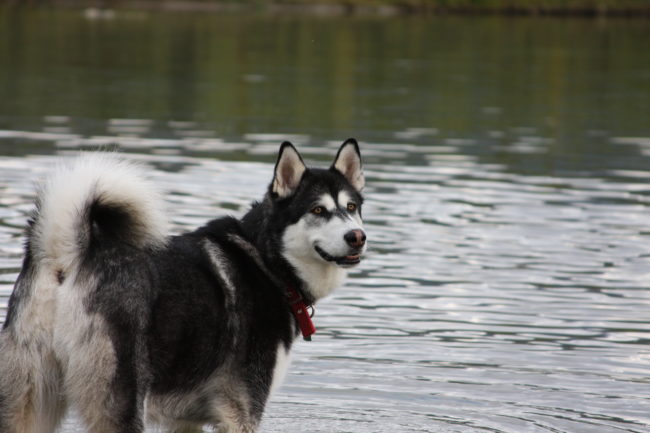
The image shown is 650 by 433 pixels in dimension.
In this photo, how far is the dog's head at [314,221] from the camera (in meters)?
6.50

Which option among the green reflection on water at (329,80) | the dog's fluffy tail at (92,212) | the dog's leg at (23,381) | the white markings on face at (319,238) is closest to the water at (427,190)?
the green reflection on water at (329,80)

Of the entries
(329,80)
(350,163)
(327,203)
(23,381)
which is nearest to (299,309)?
(327,203)

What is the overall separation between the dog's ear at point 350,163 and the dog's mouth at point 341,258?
54cm

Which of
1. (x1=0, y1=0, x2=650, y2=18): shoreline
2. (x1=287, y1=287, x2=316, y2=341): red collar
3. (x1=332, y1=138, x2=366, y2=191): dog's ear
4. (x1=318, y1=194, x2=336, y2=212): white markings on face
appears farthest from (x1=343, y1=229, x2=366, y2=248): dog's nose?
(x1=0, y1=0, x2=650, y2=18): shoreline

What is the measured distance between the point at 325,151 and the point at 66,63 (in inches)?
597

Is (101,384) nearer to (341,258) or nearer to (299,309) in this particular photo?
(299,309)

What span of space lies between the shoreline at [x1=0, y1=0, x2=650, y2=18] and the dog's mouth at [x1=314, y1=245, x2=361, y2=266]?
55581 mm

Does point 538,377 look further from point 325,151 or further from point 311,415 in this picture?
point 325,151

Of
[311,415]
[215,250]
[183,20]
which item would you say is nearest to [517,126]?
[311,415]

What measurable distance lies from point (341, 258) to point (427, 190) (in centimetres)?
893

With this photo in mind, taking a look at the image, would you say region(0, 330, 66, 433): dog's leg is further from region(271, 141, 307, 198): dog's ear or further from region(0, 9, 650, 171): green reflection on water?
region(0, 9, 650, 171): green reflection on water

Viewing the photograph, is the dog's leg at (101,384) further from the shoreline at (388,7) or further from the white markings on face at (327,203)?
the shoreline at (388,7)

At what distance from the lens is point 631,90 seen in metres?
29.8

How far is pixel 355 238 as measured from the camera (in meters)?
6.45
